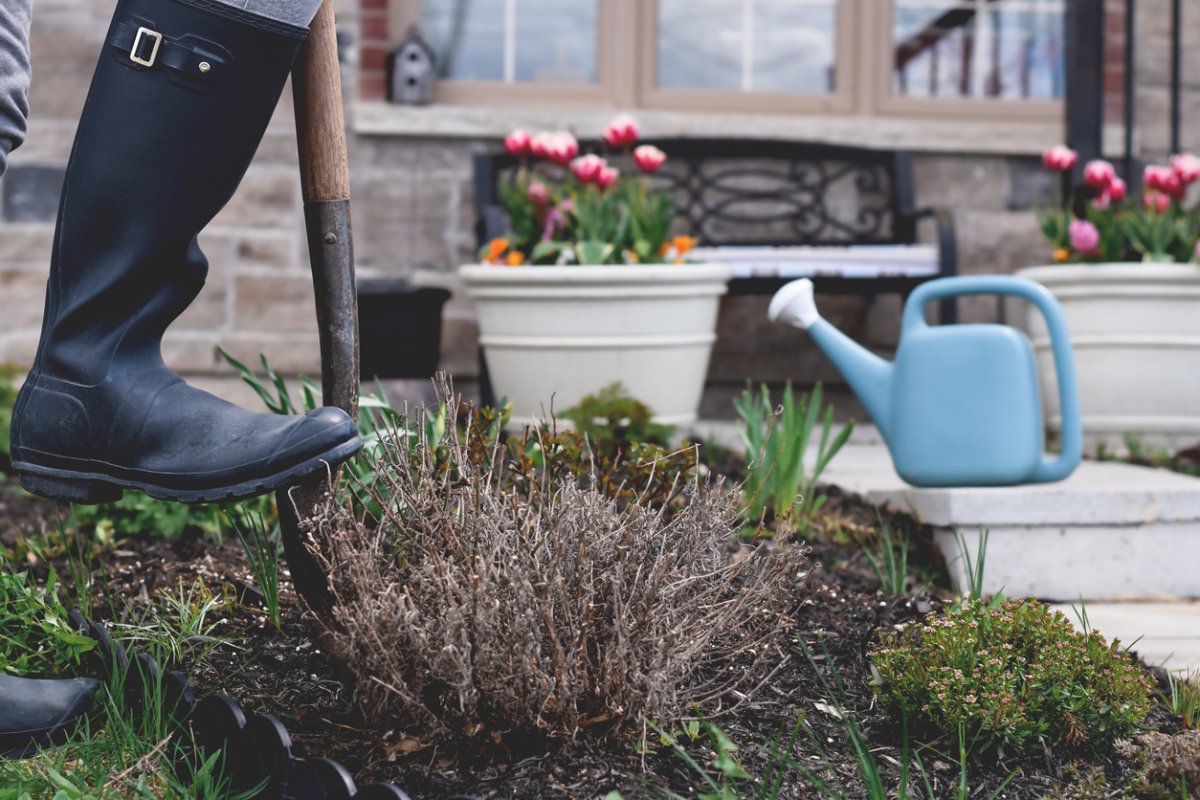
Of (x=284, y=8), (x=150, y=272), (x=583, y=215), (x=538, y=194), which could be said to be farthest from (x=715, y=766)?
(x=538, y=194)

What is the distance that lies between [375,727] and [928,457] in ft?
4.79

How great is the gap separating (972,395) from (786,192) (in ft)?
7.03

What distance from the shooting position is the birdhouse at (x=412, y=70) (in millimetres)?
4250

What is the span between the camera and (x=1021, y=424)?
8.17ft

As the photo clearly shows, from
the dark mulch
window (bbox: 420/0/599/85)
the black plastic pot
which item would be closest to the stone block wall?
window (bbox: 420/0/599/85)

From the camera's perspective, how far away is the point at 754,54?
4.69 metres

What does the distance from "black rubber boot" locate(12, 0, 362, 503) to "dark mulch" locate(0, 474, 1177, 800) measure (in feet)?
0.92

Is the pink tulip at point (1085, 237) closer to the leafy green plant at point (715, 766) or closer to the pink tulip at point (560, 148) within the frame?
the pink tulip at point (560, 148)

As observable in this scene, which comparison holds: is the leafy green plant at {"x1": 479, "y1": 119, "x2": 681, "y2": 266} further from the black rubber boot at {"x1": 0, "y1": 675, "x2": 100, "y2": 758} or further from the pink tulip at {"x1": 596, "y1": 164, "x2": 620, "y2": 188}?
the black rubber boot at {"x1": 0, "y1": 675, "x2": 100, "y2": 758}

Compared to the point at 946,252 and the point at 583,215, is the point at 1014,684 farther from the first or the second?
the point at 946,252

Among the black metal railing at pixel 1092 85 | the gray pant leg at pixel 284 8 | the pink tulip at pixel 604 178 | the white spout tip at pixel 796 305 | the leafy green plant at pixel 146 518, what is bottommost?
the leafy green plant at pixel 146 518

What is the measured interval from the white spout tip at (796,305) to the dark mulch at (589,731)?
0.62 metres

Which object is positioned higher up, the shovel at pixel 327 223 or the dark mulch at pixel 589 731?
the shovel at pixel 327 223

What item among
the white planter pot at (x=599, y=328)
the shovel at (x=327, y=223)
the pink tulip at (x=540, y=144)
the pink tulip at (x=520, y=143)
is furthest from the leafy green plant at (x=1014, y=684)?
the pink tulip at (x=520, y=143)
